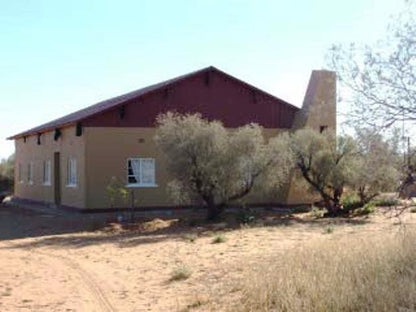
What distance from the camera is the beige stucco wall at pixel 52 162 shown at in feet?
96.2

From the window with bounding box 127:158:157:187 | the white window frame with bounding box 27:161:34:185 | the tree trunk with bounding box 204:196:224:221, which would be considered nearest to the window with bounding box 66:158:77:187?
the window with bounding box 127:158:157:187

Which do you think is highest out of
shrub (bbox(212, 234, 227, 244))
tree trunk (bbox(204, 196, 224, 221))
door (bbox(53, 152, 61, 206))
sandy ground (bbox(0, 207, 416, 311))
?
door (bbox(53, 152, 61, 206))

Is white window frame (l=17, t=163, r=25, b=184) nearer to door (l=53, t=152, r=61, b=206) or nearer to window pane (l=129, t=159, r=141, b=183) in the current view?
door (l=53, t=152, r=61, b=206)

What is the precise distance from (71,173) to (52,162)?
3456 mm

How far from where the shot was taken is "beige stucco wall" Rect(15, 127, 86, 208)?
29.3 m

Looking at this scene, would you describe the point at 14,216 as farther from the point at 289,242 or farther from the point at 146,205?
the point at 289,242

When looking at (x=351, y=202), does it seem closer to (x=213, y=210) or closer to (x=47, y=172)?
(x=213, y=210)

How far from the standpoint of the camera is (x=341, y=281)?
31.3ft

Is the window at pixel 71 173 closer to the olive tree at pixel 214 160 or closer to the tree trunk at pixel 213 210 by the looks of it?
the olive tree at pixel 214 160

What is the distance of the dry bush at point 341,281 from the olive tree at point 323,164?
15205 mm

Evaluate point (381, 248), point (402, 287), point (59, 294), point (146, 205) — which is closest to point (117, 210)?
Answer: point (146, 205)

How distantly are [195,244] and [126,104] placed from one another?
11.1 metres

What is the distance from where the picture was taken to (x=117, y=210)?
28703 mm

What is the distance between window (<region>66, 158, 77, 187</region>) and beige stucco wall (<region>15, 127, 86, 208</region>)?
0.20 metres
